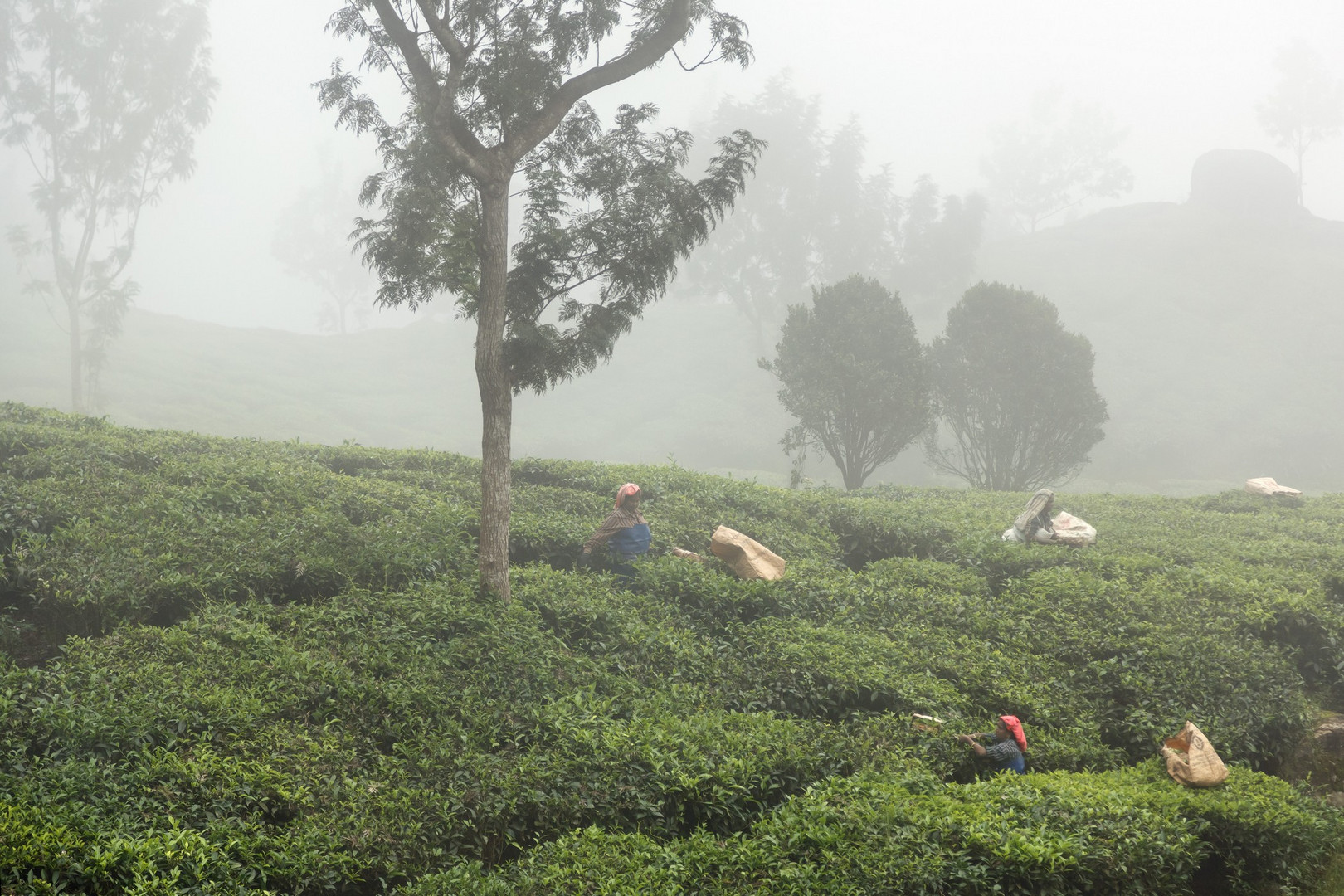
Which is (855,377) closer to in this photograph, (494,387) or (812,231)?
(494,387)

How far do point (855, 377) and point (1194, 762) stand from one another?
18189 millimetres

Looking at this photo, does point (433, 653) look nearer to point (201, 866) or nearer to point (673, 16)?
point (201, 866)

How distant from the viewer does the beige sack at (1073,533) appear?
45.8 ft

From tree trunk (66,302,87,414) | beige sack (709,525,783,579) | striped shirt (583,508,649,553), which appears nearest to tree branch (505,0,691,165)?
striped shirt (583,508,649,553)

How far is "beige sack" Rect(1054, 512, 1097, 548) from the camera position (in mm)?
13953

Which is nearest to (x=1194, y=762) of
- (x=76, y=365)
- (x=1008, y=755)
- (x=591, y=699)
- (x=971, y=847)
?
(x=1008, y=755)

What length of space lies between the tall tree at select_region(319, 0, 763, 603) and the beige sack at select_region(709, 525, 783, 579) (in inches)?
138

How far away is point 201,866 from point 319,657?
123 inches

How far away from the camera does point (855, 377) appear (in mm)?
24875

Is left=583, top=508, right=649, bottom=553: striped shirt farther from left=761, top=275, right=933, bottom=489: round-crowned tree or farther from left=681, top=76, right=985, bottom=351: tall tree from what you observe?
left=681, top=76, right=985, bottom=351: tall tree

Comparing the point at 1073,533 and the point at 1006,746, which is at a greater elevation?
the point at 1073,533

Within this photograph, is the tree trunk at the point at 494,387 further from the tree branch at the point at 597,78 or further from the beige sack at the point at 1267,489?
the beige sack at the point at 1267,489

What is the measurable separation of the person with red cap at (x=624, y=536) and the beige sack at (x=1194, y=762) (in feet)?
22.6

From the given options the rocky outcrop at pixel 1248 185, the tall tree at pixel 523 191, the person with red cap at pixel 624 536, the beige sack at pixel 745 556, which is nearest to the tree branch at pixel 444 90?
the tall tree at pixel 523 191
